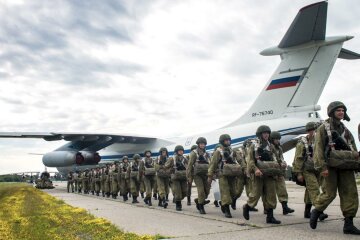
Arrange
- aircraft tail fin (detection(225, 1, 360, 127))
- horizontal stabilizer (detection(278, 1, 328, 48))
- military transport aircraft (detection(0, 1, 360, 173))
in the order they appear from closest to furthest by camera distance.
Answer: horizontal stabilizer (detection(278, 1, 328, 48)) → military transport aircraft (detection(0, 1, 360, 173)) → aircraft tail fin (detection(225, 1, 360, 127))

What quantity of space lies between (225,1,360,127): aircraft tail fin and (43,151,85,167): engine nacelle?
1337 cm

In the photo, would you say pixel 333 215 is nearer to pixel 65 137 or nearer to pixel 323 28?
pixel 323 28

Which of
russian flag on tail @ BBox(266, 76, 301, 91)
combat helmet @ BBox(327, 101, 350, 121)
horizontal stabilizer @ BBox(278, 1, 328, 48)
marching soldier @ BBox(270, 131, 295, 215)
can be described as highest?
horizontal stabilizer @ BBox(278, 1, 328, 48)

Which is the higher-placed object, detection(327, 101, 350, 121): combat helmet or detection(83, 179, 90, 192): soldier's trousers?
detection(327, 101, 350, 121): combat helmet

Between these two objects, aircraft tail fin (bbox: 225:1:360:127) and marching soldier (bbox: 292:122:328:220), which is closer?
marching soldier (bbox: 292:122:328:220)

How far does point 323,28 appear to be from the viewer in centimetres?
1509

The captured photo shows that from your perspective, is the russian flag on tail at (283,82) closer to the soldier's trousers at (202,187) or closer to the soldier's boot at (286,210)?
the soldier's trousers at (202,187)

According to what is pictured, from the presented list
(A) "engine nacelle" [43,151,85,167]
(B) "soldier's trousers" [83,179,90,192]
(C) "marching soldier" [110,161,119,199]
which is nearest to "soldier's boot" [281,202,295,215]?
(C) "marching soldier" [110,161,119,199]

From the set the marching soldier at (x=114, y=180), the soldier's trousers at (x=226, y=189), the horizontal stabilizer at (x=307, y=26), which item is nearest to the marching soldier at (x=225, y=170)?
the soldier's trousers at (x=226, y=189)

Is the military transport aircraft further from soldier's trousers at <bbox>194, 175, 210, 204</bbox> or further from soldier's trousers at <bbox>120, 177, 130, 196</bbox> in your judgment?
soldier's trousers at <bbox>194, 175, 210, 204</bbox>

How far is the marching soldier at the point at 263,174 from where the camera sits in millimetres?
6945

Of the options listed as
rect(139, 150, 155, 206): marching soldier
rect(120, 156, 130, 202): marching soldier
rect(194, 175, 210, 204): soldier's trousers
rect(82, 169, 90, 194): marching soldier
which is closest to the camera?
rect(194, 175, 210, 204): soldier's trousers

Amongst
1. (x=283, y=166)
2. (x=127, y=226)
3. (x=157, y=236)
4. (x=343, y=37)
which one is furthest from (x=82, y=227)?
(x=343, y=37)

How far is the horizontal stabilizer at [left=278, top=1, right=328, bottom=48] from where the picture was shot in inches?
548
